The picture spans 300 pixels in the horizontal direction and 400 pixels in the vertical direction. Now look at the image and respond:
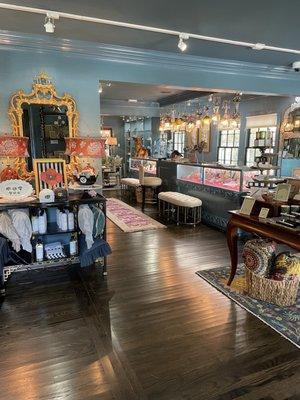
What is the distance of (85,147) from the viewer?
12.8 ft

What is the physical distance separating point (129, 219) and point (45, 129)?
294 cm

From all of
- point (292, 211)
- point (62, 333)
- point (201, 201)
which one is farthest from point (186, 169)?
point (62, 333)

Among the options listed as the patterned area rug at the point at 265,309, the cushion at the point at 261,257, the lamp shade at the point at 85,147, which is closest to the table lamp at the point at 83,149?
the lamp shade at the point at 85,147

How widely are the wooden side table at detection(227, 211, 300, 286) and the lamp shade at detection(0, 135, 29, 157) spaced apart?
2.71 meters

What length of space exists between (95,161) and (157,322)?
241 cm

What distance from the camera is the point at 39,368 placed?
1.98 meters

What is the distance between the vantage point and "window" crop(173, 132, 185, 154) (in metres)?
10.8

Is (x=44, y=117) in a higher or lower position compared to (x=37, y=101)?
lower

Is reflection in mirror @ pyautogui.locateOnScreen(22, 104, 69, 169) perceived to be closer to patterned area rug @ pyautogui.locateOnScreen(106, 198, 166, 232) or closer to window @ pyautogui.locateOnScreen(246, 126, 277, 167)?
patterned area rug @ pyautogui.locateOnScreen(106, 198, 166, 232)

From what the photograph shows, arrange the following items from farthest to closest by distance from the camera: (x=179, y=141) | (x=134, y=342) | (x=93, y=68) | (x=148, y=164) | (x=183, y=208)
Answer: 1. (x=179, y=141)
2. (x=148, y=164)
3. (x=183, y=208)
4. (x=93, y=68)
5. (x=134, y=342)

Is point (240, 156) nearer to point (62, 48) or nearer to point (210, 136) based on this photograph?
point (210, 136)

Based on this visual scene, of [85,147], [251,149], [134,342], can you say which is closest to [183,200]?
[85,147]

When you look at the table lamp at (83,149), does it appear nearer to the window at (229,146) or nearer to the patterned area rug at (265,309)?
the patterned area rug at (265,309)

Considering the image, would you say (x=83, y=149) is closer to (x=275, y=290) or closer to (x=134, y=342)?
(x=134, y=342)
